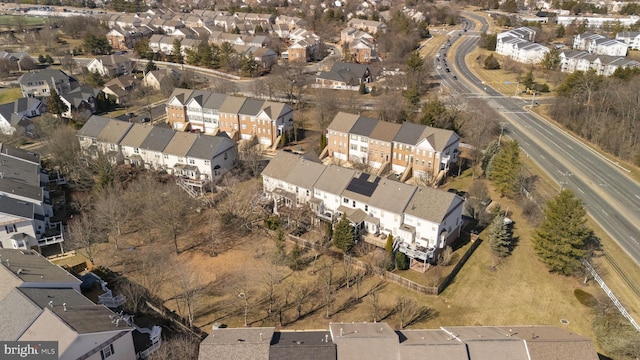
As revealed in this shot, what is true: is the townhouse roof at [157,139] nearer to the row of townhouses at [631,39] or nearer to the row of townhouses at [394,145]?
the row of townhouses at [394,145]

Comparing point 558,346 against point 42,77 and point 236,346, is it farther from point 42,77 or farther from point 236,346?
point 42,77

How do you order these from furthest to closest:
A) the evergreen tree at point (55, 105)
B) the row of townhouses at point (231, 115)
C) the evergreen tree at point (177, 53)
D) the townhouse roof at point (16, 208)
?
the evergreen tree at point (177, 53) → the evergreen tree at point (55, 105) → the row of townhouses at point (231, 115) → the townhouse roof at point (16, 208)

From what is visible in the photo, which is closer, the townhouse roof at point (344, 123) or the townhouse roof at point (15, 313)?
the townhouse roof at point (15, 313)

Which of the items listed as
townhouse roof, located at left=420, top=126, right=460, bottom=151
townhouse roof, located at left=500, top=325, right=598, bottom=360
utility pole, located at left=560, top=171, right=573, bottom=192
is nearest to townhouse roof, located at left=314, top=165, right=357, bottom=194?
townhouse roof, located at left=420, top=126, right=460, bottom=151

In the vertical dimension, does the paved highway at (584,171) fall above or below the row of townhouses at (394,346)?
below

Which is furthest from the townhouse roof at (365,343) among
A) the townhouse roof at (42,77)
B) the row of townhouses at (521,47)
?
the row of townhouses at (521,47)

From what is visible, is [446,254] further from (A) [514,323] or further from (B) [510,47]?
(B) [510,47]
